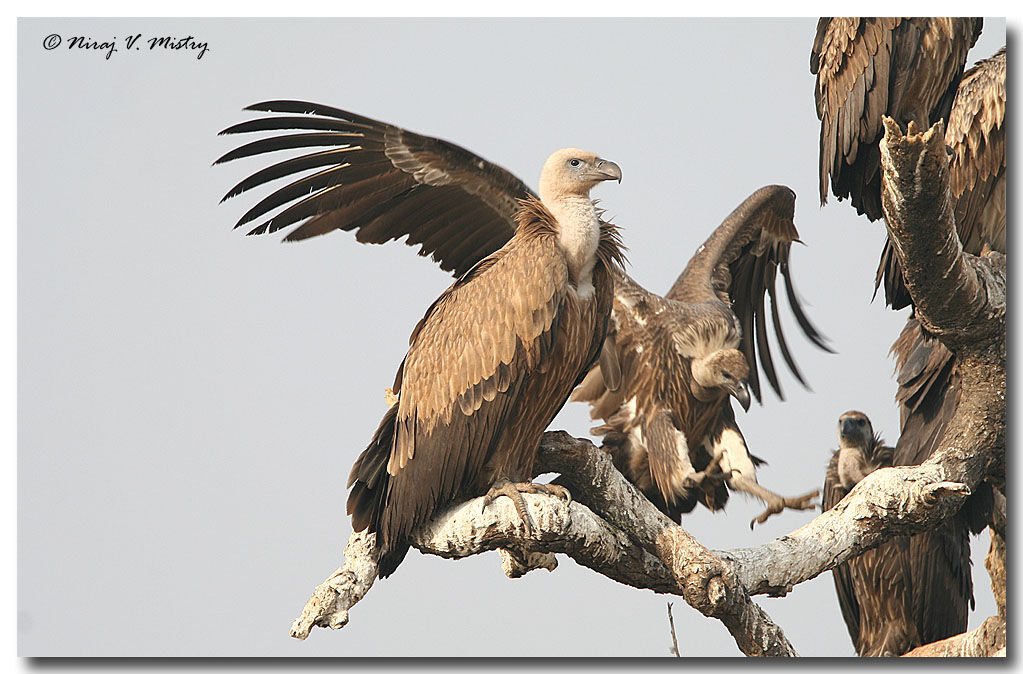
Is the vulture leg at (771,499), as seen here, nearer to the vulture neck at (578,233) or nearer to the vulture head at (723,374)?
the vulture head at (723,374)

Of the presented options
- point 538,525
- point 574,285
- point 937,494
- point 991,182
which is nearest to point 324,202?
point 574,285

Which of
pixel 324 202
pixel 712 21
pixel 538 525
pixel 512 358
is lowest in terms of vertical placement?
pixel 538 525

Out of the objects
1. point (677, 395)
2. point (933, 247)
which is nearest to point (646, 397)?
point (677, 395)

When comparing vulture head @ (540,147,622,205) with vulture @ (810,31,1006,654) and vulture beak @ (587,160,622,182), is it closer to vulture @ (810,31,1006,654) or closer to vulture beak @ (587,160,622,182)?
vulture beak @ (587,160,622,182)

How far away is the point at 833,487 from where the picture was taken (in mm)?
3898

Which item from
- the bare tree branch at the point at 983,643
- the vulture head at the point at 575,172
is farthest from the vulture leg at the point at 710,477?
the vulture head at the point at 575,172

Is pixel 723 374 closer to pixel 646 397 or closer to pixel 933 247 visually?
pixel 646 397

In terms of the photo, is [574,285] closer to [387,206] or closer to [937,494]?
[387,206]

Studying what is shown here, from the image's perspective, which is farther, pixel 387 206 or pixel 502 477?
pixel 387 206

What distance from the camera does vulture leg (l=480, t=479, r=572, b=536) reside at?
2758 mm

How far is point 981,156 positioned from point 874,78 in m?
0.63

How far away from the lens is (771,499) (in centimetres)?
344

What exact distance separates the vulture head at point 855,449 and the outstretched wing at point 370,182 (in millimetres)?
1363

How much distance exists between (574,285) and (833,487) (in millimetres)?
1505
